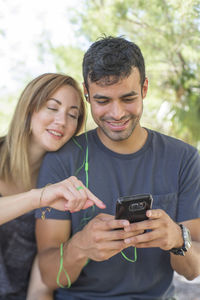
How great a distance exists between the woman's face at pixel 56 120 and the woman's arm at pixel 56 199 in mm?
402

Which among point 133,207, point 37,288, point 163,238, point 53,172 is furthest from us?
point 37,288

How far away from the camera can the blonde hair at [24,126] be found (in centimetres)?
188

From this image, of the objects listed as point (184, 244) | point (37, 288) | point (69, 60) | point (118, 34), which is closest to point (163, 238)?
point (184, 244)

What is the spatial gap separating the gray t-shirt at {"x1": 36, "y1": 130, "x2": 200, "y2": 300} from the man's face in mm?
123

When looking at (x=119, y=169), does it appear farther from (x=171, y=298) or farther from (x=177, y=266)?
(x=171, y=298)

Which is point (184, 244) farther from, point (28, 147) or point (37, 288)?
point (28, 147)

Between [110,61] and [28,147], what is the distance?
699 millimetres

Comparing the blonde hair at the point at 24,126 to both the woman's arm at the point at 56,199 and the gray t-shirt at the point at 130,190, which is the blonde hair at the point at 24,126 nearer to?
the gray t-shirt at the point at 130,190

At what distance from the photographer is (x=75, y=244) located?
1517mm

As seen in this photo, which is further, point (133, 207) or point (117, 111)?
point (117, 111)

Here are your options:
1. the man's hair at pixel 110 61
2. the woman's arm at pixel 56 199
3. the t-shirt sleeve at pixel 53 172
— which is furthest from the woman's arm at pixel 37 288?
the man's hair at pixel 110 61

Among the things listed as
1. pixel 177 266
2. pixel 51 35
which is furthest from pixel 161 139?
pixel 51 35

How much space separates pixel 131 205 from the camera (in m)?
1.29

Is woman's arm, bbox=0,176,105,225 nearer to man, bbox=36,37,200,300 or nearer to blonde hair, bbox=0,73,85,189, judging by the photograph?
A: man, bbox=36,37,200,300
